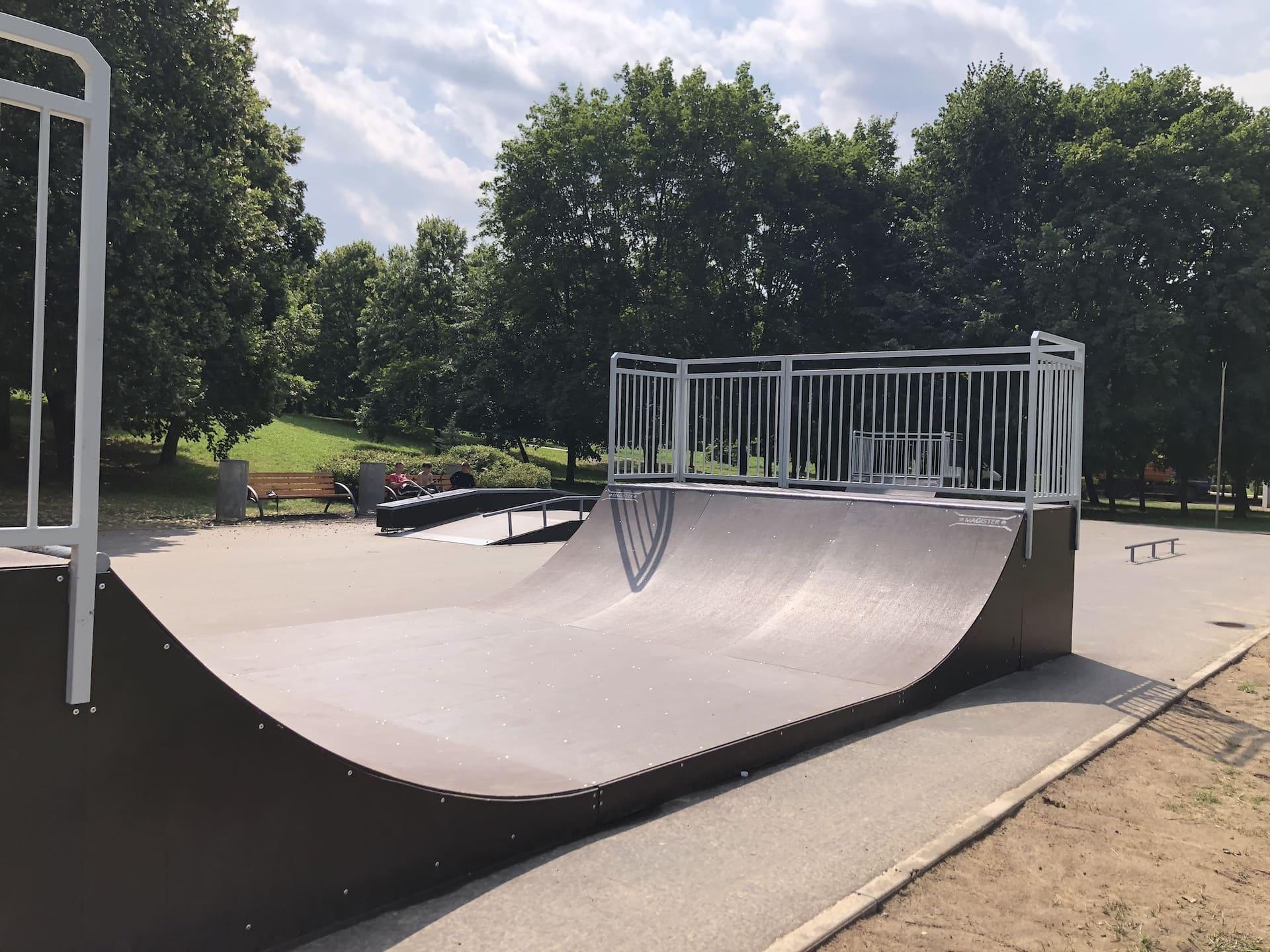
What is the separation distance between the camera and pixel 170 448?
1067 inches

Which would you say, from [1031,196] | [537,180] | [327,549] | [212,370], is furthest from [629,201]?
[327,549]

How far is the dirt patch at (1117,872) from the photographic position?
3.44m

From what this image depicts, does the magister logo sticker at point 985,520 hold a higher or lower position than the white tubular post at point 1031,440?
lower

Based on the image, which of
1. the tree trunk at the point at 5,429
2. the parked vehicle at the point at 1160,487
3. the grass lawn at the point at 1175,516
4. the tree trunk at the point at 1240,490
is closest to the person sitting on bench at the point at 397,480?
the tree trunk at the point at 5,429

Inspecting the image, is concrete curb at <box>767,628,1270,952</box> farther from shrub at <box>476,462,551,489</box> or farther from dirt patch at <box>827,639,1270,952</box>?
shrub at <box>476,462,551,489</box>

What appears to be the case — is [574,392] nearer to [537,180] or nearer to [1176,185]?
[537,180]

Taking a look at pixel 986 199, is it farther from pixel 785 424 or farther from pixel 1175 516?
pixel 785 424

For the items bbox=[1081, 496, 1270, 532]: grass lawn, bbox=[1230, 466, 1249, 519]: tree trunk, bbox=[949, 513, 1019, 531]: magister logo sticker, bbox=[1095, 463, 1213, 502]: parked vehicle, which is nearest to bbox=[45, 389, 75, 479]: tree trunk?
bbox=[949, 513, 1019, 531]: magister logo sticker

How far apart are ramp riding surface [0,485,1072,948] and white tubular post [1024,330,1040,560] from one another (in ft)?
0.57

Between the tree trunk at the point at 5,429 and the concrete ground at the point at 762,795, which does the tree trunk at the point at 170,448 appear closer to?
the tree trunk at the point at 5,429

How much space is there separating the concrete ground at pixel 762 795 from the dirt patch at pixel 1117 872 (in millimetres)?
262

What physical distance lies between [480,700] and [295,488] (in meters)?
16.6

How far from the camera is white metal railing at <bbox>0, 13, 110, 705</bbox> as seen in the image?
2.56 meters

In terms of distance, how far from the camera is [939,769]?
17.0 ft
